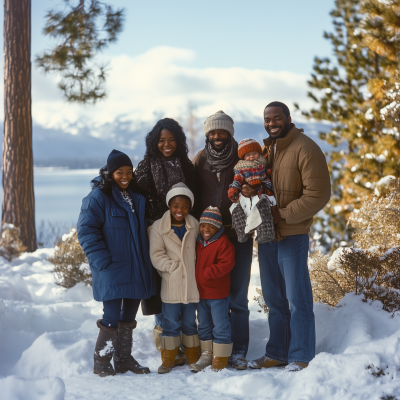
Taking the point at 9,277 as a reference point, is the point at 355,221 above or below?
above

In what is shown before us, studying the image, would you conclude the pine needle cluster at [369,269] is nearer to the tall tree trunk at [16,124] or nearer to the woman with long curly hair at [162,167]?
the woman with long curly hair at [162,167]

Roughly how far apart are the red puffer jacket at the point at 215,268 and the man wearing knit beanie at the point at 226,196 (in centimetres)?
15

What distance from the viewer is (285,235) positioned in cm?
331

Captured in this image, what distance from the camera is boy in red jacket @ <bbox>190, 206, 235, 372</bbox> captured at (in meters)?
3.43

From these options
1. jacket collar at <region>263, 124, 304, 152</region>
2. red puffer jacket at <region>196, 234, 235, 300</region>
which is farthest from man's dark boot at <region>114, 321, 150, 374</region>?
jacket collar at <region>263, 124, 304, 152</region>

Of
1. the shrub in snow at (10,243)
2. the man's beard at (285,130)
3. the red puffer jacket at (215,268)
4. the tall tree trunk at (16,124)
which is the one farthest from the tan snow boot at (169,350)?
the tall tree trunk at (16,124)

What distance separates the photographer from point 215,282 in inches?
137

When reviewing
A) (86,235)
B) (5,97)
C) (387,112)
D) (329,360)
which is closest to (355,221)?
A: (387,112)

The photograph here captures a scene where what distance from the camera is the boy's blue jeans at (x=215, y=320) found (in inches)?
137

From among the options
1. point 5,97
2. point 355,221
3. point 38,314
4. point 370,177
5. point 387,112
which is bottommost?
point 38,314

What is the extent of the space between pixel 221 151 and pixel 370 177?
4.51 meters

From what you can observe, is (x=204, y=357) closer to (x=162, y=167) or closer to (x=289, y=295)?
(x=289, y=295)

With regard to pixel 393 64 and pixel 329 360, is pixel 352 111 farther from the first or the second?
pixel 329 360

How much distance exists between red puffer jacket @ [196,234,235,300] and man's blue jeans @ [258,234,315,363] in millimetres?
309
